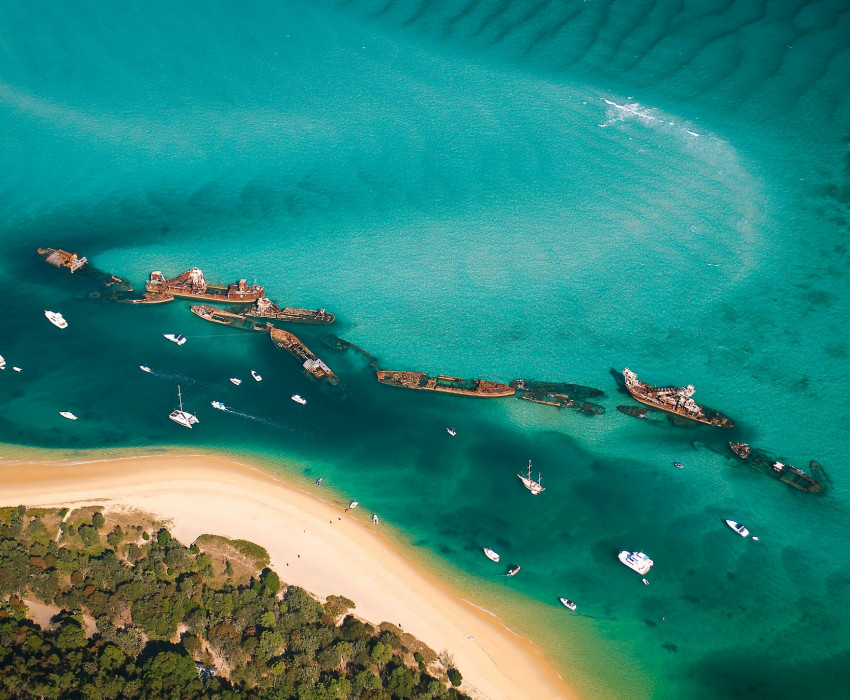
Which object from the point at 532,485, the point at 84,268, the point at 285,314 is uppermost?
the point at 532,485

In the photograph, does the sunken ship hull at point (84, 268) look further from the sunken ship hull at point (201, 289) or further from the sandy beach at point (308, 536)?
the sandy beach at point (308, 536)

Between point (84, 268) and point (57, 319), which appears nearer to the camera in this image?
point (57, 319)

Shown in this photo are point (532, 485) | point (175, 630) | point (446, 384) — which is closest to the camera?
point (175, 630)

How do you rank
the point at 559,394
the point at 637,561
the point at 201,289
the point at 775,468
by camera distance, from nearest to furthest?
the point at 637,561
the point at 775,468
the point at 559,394
the point at 201,289

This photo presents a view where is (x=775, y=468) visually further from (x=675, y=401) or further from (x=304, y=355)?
(x=304, y=355)

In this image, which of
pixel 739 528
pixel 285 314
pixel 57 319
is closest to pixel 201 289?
pixel 285 314

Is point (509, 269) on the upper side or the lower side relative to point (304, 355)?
upper

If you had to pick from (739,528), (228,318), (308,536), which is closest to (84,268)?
(228,318)
